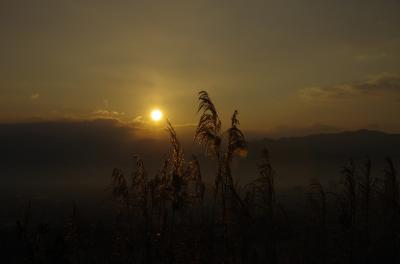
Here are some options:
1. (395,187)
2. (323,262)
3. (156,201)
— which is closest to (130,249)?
(156,201)

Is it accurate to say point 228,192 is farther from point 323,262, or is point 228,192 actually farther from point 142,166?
point 323,262

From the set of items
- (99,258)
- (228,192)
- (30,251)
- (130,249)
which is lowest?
(99,258)

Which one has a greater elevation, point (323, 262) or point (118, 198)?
point (118, 198)

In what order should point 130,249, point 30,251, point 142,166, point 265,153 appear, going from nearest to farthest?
point 30,251
point 142,166
point 130,249
point 265,153

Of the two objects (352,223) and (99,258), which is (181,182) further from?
(99,258)

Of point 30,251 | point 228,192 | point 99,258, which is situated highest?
point 228,192

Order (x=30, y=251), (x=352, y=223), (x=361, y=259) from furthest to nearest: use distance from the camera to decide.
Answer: (x=361, y=259), (x=352, y=223), (x=30, y=251)

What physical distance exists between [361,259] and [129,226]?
1391cm

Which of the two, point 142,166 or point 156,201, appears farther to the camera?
point 142,166

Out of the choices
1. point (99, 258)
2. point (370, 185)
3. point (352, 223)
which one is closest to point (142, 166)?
point (352, 223)

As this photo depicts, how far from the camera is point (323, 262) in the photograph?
22.8m

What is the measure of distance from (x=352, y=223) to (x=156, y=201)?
10.6 m

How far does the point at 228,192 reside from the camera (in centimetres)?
1315

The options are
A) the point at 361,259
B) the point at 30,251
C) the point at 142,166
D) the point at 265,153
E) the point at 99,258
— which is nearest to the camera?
the point at 30,251
